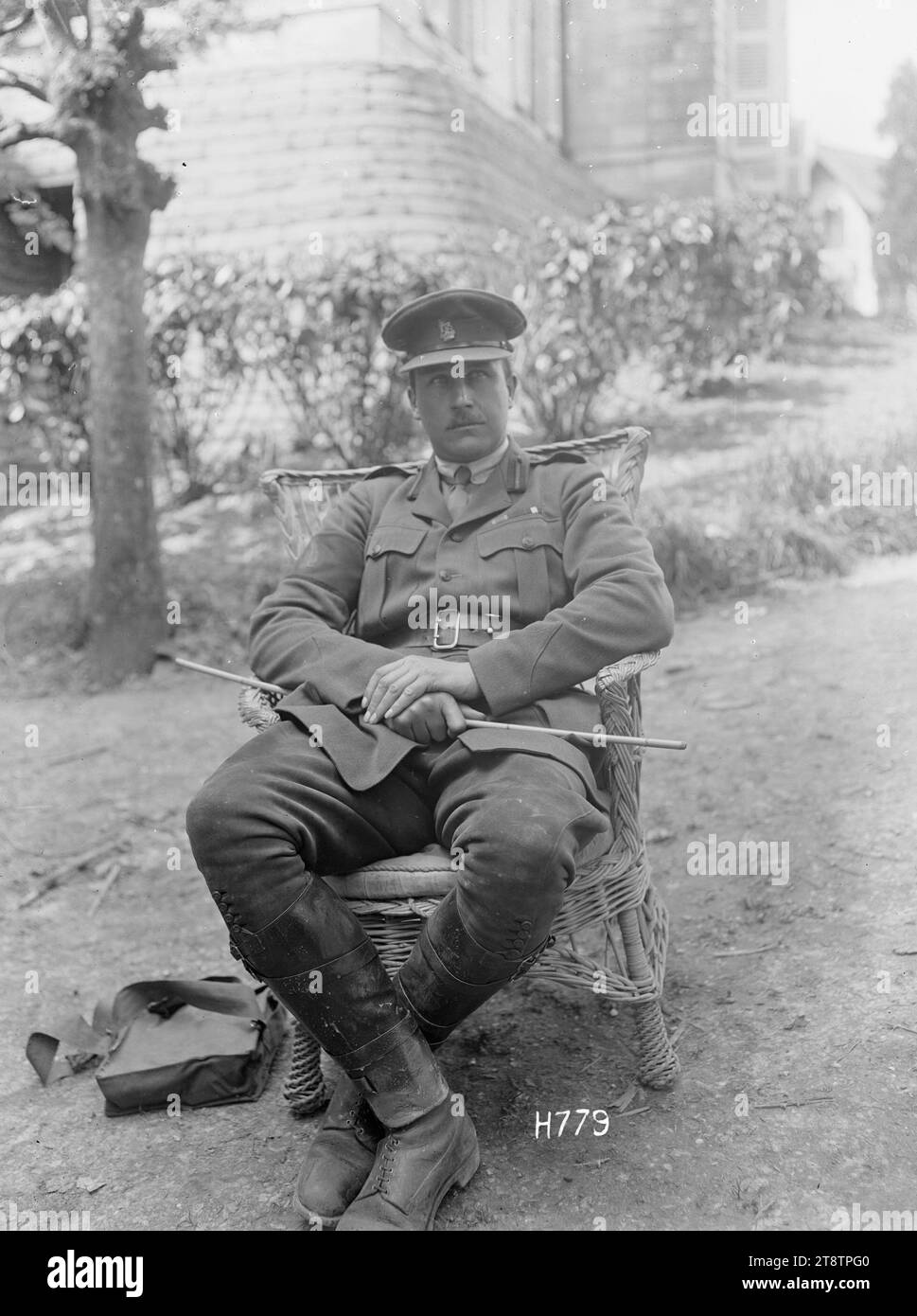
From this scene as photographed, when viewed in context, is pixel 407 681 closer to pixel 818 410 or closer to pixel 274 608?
pixel 274 608

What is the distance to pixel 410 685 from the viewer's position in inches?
101

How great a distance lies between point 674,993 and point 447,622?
1.12 meters

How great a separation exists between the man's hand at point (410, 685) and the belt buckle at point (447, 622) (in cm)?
19

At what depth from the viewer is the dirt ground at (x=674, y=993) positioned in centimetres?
233

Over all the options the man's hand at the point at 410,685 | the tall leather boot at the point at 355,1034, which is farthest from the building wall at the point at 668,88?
the tall leather boot at the point at 355,1034

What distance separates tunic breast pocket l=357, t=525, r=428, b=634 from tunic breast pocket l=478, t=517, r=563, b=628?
173 mm

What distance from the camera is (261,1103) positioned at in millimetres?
2766
